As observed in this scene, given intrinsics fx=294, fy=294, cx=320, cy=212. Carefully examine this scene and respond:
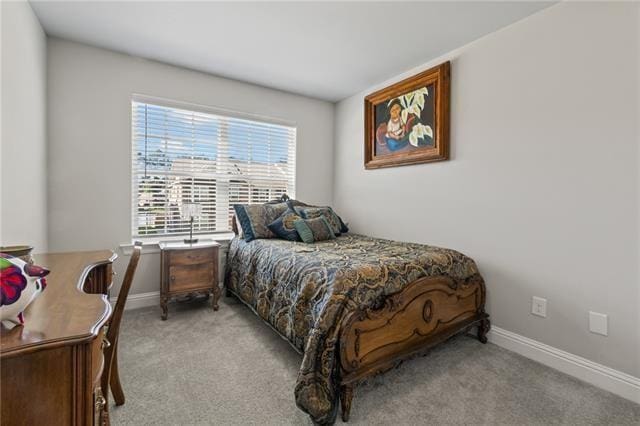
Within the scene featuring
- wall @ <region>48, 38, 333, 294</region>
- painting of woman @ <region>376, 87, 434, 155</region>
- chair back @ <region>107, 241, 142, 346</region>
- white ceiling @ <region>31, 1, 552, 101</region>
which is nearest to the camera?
chair back @ <region>107, 241, 142, 346</region>

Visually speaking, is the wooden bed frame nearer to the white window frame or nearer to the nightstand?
the nightstand

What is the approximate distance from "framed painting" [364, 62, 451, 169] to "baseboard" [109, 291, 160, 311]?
2.69m

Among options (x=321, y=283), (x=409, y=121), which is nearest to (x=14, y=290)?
(x=321, y=283)

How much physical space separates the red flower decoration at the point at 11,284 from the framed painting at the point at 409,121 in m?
2.77

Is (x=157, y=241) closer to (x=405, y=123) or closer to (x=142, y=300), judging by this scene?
(x=142, y=300)

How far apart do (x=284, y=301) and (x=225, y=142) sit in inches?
84.5

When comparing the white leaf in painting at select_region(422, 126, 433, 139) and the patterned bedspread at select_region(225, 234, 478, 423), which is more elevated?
the white leaf in painting at select_region(422, 126, 433, 139)

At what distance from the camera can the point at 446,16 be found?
2162mm

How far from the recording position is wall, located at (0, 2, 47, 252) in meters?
1.69

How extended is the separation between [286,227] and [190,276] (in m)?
1.01

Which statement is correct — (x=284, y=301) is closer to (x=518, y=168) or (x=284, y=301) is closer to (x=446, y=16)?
(x=518, y=168)

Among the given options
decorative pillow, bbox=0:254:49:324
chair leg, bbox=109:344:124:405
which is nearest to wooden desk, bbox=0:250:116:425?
decorative pillow, bbox=0:254:49:324

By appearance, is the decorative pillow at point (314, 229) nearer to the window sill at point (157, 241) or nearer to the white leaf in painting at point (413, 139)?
the window sill at point (157, 241)

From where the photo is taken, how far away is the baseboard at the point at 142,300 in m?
2.86
